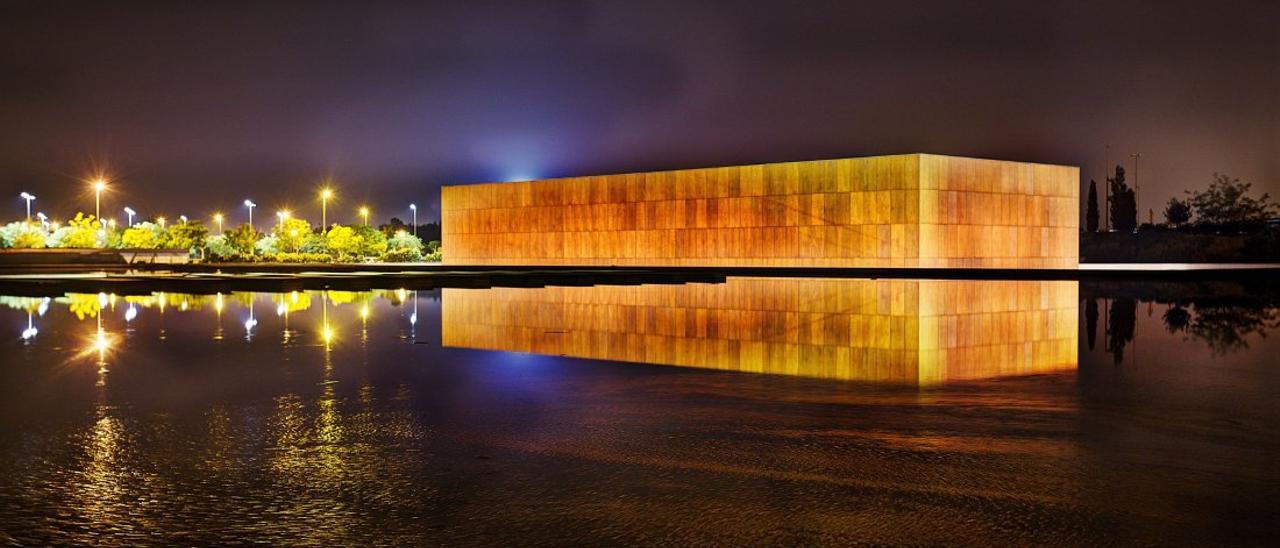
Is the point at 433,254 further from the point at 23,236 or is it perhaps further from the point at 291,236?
the point at 23,236

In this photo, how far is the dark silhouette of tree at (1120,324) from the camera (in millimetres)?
14734

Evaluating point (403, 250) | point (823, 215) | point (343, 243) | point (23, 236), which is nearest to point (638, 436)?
point (823, 215)

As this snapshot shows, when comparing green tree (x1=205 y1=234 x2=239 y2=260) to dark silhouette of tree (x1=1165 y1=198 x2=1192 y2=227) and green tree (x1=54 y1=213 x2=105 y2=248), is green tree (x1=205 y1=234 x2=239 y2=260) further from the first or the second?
dark silhouette of tree (x1=1165 y1=198 x2=1192 y2=227)

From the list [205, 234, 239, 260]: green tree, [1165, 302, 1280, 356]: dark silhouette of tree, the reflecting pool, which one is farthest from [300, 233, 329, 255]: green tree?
[1165, 302, 1280, 356]: dark silhouette of tree

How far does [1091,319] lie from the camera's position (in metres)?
20.5

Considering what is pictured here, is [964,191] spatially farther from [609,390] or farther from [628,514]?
[628,514]

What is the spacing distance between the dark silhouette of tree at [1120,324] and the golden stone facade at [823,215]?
2948 cm

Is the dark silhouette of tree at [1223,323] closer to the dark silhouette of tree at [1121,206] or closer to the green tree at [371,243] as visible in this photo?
the green tree at [371,243]

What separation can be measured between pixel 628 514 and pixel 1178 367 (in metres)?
9.16

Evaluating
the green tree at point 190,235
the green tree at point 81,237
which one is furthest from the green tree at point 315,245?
the green tree at point 81,237

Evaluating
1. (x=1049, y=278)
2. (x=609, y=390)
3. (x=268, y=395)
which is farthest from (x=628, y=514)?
(x=1049, y=278)

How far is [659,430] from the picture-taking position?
8.33m

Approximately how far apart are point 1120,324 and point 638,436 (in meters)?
14.0

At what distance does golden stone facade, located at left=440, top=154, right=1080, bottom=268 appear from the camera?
57.3 metres
